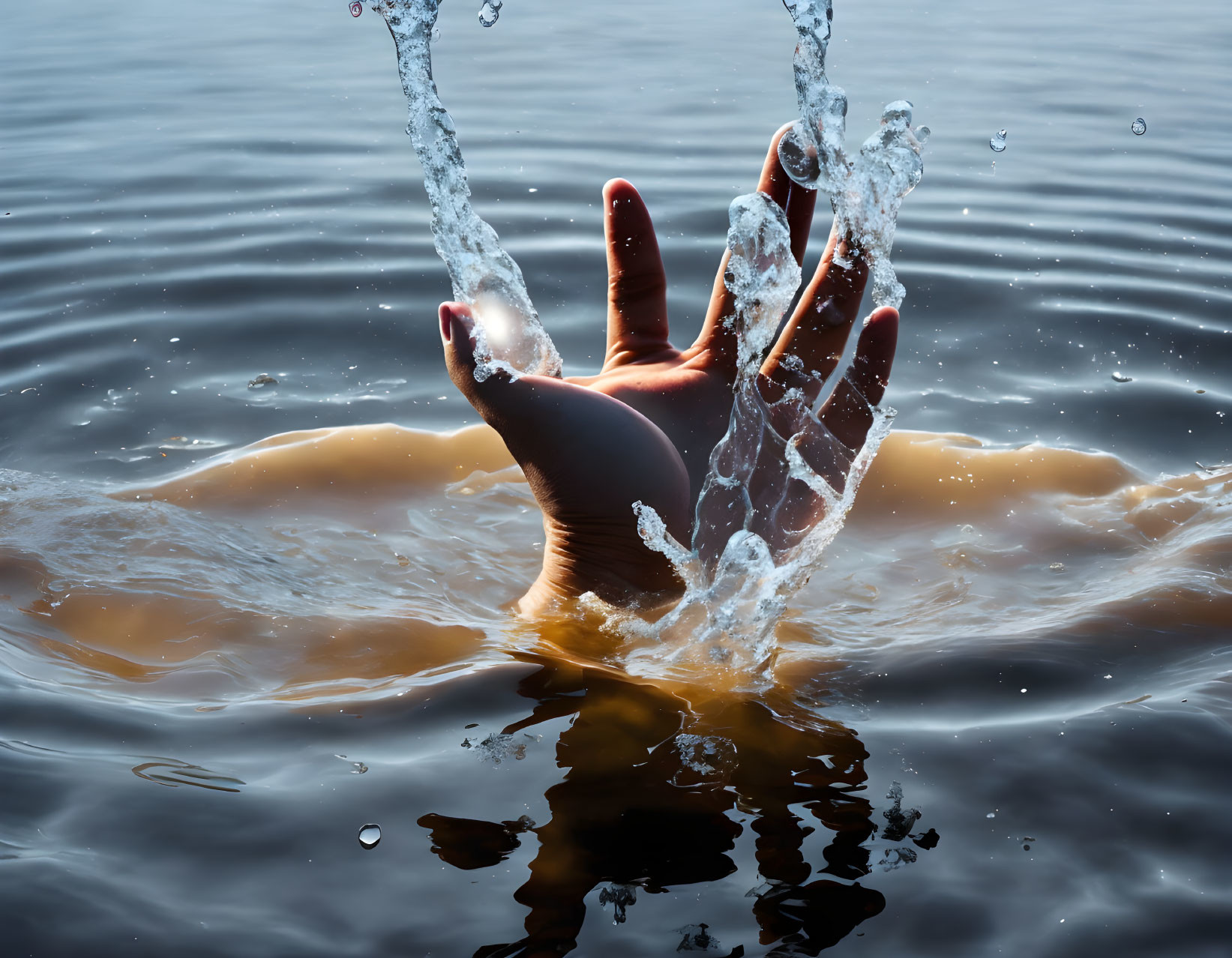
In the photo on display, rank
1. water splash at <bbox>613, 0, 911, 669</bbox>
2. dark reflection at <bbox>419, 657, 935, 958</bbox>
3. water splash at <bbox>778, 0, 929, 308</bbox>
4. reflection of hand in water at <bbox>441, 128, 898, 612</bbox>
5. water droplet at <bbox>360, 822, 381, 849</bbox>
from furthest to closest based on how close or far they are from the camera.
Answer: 1. water splash at <bbox>778, 0, 929, 308</bbox>
2. water splash at <bbox>613, 0, 911, 669</bbox>
3. reflection of hand in water at <bbox>441, 128, 898, 612</bbox>
4. water droplet at <bbox>360, 822, 381, 849</bbox>
5. dark reflection at <bbox>419, 657, 935, 958</bbox>

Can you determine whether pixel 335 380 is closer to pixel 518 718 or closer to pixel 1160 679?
pixel 518 718

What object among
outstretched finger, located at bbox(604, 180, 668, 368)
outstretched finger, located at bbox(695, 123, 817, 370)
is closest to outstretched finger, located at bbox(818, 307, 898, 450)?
outstretched finger, located at bbox(695, 123, 817, 370)

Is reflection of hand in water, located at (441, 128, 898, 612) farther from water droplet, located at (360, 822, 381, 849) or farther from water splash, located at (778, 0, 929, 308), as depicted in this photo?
water droplet, located at (360, 822, 381, 849)

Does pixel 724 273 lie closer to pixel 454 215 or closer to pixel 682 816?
pixel 454 215

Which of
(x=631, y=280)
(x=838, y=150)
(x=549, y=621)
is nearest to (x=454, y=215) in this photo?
(x=631, y=280)

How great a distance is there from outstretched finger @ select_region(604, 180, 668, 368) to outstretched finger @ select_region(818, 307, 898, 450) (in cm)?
49

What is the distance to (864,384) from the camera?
92.3 inches

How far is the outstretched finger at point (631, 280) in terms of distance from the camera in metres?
2.53

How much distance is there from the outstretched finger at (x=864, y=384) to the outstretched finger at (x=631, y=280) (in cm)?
49

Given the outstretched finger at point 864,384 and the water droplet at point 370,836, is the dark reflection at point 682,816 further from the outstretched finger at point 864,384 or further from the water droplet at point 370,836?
the outstretched finger at point 864,384

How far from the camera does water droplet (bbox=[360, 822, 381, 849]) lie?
1.42 meters

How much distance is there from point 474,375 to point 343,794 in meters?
0.69

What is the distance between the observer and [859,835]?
1.46 m

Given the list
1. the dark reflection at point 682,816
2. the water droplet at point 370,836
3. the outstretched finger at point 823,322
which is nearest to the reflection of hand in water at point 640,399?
the outstretched finger at point 823,322
